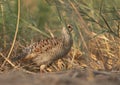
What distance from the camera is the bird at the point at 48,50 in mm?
6738

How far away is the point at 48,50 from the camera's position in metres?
6.80

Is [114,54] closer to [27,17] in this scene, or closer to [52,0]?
[52,0]

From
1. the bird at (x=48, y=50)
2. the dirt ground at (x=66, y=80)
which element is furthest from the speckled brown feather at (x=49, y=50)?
the dirt ground at (x=66, y=80)

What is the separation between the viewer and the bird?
22.1ft

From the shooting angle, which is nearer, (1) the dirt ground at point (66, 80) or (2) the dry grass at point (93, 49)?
(1) the dirt ground at point (66, 80)

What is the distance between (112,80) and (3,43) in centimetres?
362

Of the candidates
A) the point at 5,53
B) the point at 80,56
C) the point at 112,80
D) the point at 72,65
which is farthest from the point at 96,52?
the point at 112,80

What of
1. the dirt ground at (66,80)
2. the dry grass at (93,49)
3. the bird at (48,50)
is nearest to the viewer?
the dirt ground at (66,80)

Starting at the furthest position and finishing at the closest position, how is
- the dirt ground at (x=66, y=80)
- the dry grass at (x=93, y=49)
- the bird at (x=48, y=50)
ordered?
the bird at (x=48, y=50)
the dry grass at (x=93, y=49)
the dirt ground at (x=66, y=80)

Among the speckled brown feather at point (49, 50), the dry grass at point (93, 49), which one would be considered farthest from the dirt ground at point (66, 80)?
the speckled brown feather at point (49, 50)

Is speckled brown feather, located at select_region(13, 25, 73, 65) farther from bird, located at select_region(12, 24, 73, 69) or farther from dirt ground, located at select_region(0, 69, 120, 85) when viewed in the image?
dirt ground, located at select_region(0, 69, 120, 85)

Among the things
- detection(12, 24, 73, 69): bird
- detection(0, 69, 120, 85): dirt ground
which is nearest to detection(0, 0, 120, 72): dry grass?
detection(12, 24, 73, 69): bird

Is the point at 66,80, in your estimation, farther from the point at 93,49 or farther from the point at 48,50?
the point at 93,49

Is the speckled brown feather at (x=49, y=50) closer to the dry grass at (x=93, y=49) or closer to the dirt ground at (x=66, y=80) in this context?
the dry grass at (x=93, y=49)
